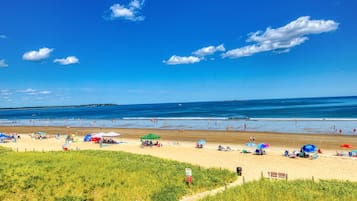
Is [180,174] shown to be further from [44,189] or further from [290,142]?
[290,142]

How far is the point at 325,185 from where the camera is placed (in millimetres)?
12133

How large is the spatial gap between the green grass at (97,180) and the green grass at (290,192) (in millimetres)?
2186

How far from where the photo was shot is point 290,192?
420 inches

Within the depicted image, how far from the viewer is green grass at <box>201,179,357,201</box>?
10078 mm

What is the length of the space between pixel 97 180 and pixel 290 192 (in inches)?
352

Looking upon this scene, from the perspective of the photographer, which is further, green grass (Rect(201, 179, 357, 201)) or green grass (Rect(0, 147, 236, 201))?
green grass (Rect(0, 147, 236, 201))

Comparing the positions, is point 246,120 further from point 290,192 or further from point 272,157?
point 290,192

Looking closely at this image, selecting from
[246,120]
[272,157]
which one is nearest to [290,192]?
[272,157]

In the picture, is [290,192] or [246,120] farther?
[246,120]

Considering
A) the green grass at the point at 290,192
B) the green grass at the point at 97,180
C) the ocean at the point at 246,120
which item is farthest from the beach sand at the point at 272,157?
the ocean at the point at 246,120

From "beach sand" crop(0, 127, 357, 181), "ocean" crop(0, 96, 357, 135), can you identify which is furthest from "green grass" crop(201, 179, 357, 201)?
"ocean" crop(0, 96, 357, 135)

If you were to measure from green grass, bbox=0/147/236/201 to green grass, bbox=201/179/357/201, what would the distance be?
2186 mm

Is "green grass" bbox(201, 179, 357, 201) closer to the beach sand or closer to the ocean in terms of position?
the beach sand

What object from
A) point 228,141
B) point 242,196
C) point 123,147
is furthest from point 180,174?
point 228,141
